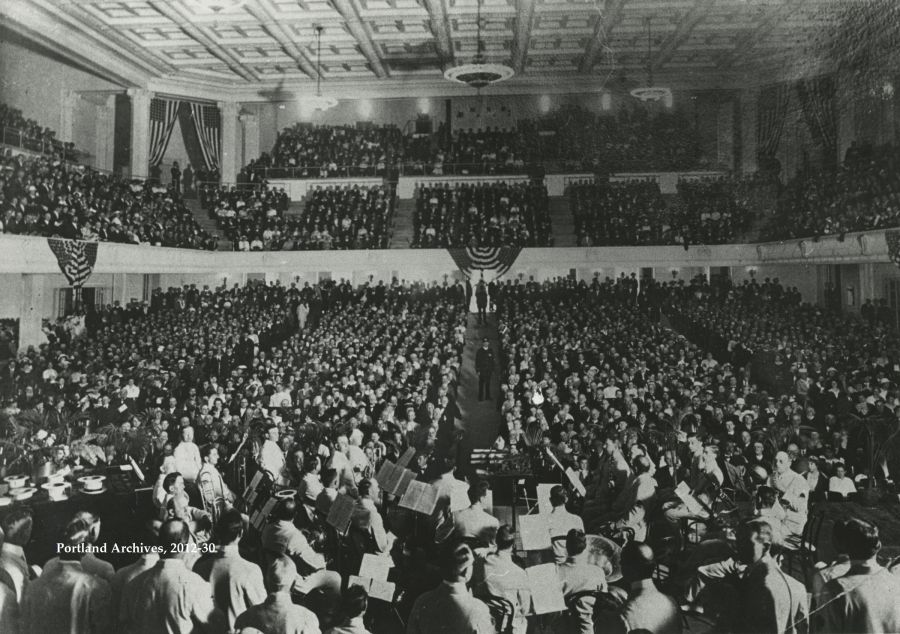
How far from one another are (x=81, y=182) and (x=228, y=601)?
19.9ft

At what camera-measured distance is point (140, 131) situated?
8.12 metres

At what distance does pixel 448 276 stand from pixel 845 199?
4.63 m

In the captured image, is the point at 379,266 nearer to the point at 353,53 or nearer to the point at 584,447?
the point at 353,53

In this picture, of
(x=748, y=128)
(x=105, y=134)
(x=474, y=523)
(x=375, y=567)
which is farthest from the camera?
(x=105, y=134)

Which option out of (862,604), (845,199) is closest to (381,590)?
(862,604)

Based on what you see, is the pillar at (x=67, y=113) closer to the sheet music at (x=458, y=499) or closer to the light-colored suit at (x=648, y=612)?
the sheet music at (x=458, y=499)

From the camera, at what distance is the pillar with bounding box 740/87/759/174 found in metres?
7.09

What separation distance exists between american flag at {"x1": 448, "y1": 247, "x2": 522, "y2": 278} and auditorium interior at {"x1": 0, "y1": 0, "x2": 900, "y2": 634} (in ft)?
0.09

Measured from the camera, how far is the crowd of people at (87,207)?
7137mm

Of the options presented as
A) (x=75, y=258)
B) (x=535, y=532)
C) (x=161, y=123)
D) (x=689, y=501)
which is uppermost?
(x=161, y=123)

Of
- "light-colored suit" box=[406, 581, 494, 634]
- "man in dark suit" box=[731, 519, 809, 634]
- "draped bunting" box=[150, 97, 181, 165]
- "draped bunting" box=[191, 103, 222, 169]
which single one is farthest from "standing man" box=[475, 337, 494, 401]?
"draped bunting" box=[150, 97, 181, 165]

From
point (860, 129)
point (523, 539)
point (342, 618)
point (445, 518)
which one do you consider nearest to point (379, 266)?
point (445, 518)

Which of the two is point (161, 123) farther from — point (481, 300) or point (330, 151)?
point (481, 300)

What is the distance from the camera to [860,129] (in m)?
6.42
